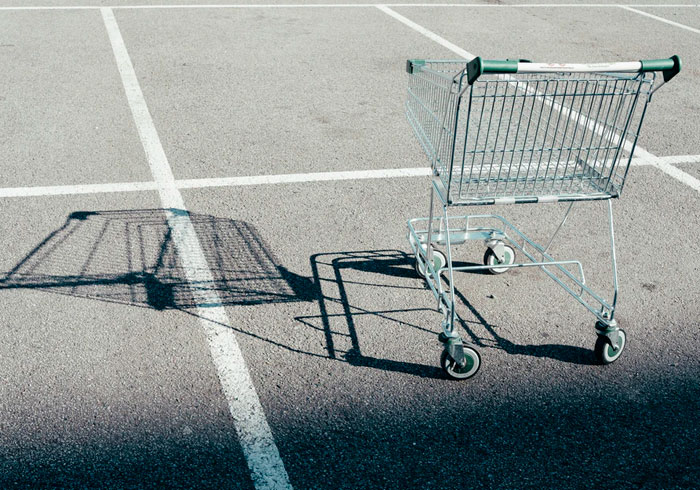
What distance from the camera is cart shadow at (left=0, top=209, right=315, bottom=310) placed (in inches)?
165

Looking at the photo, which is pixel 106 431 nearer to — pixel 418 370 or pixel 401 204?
pixel 418 370

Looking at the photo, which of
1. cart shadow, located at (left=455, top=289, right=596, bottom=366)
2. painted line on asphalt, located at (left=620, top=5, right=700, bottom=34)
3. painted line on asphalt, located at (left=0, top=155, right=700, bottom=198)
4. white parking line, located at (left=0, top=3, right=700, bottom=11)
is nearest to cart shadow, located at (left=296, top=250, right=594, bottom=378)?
cart shadow, located at (left=455, top=289, right=596, bottom=366)

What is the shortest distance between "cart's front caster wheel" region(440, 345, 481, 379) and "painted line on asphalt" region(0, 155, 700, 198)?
253 centimetres

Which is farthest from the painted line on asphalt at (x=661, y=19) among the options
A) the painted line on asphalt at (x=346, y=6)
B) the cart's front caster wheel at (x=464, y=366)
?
the cart's front caster wheel at (x=464, y=366)

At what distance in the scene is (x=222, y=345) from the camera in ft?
12.4

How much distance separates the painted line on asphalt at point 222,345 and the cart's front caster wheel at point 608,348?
1.82 metres

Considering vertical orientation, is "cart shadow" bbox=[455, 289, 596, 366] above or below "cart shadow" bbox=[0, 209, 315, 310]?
below

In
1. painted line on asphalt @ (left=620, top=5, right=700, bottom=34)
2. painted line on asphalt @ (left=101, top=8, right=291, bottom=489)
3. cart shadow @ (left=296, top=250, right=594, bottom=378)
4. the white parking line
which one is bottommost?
painted line on asphalt @ (left=620, top=5, right=700, bottom=34)

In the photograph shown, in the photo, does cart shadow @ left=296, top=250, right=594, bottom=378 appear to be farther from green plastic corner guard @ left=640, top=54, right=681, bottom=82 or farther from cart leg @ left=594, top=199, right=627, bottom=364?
green plastic corner guard @ left=640, top=54, right=681, bottom=82

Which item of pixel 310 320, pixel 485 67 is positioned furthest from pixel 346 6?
pixel 485 67

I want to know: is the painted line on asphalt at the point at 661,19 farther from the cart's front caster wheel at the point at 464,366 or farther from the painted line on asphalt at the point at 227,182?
the cart's front caster wheel at the point at 464,366

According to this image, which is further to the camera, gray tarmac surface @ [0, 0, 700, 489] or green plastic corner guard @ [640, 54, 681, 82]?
green plastic corner guard @ [640, 54, 681, 82]

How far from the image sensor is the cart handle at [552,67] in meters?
3.08

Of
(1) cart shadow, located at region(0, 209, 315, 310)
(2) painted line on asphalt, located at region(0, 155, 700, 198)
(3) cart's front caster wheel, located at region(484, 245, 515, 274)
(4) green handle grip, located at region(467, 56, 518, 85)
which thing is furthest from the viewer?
(2) painted line on asphalt, located at region(0, 155, 700, 198)
